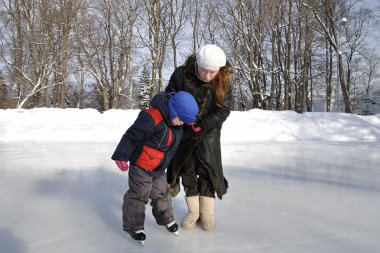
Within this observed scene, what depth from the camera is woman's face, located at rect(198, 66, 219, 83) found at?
2191mm

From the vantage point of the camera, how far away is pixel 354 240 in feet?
7.00

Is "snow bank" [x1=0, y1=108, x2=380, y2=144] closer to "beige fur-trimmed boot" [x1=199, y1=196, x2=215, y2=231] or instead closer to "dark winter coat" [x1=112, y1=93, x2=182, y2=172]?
"beige fur-trimmed boot" [x1=199, y1=196, x2=215, y2=231]

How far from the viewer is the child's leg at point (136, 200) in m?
2.07

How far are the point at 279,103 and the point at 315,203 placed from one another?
53.3 ft

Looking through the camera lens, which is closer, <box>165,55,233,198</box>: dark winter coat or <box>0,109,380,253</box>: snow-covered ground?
<box>0,109,380,253</box>: snow-covered ground

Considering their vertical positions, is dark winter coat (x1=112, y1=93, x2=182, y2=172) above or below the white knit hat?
below

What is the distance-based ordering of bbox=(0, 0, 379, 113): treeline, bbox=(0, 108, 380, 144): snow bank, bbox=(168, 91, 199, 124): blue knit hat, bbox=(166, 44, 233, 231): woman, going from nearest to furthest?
bbox=(168, 91, 199, 124): blue knit hat
bbox=(166, 44, 233, 231): woman
bbox=(0, 108, 380, 144): snow bank
bbox=(0, 0, 379, 113): treeline

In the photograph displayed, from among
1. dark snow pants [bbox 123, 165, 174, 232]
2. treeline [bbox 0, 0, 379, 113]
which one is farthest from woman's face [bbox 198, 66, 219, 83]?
treeline [bbox 0, 0, 379, 113]

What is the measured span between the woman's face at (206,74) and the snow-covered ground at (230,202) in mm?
1030

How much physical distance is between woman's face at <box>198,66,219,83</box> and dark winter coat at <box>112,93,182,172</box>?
30 cm

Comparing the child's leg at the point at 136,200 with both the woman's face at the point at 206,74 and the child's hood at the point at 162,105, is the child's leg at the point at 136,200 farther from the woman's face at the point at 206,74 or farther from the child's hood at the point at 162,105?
the woman's face at the point at 206,74

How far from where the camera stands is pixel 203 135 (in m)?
2.28

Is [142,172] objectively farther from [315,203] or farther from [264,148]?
[264,148]

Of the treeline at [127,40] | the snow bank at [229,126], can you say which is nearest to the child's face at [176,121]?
the snow bank at [229,126]
